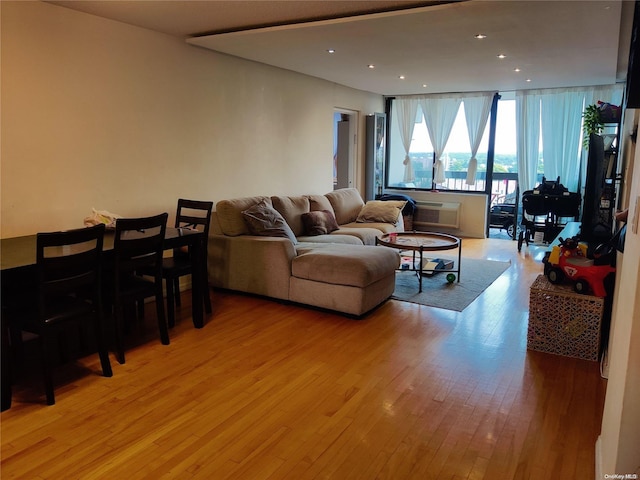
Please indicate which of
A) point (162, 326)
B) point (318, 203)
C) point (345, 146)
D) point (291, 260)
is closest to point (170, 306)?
point (162, 326)

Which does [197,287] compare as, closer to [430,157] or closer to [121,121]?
A: [121,121]

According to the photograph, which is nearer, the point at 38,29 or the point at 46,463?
the point at 46,463

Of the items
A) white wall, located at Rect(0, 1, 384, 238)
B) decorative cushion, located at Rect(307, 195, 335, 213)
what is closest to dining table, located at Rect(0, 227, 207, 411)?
white wall, located at Rect(0, 1, 384, 238)

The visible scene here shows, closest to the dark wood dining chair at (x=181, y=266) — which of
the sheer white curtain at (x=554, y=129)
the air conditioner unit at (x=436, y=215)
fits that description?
the air conditioner unit at (x=436, y=215)

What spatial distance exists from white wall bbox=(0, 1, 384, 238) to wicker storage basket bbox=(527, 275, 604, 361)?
3.34m

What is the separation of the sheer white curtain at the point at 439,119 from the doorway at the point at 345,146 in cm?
137

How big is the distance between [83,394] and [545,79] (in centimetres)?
652

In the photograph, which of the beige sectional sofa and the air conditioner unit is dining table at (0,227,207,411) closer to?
the beige sectional sofa

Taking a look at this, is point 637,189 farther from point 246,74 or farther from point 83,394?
point 246,74

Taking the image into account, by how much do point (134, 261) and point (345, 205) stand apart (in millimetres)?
3888

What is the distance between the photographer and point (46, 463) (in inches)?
84.1

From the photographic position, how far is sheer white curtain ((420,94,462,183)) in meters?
8.15

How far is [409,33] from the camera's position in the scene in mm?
4074

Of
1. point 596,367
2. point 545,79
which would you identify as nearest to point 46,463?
point 596,367
